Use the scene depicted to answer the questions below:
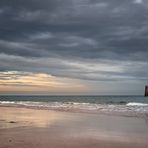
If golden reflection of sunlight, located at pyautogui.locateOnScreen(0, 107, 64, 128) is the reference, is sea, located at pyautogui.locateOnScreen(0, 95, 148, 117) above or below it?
above

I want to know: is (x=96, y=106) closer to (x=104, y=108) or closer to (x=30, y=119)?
(x=104, y=108)

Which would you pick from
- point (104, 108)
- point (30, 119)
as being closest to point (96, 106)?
point (104, 108)

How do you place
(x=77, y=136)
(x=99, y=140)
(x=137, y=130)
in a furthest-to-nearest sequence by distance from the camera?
(x=137, y=130)
(x=77, y=136)
(x=99, y=140)

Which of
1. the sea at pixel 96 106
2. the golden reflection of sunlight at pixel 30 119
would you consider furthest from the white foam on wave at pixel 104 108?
the golden reflection of sunlight at pixel 30 119

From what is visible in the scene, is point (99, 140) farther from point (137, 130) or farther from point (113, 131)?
point (137, 130)

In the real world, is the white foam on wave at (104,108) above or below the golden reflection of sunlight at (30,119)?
above

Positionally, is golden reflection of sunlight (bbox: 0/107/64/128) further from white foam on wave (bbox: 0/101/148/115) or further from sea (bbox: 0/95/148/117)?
white foam on wave (bbox: 0/101/148/115)

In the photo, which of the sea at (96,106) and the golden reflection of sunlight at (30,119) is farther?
the sea at (96,106)

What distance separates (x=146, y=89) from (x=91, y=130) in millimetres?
84189

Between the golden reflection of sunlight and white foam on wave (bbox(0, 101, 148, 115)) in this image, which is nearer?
the golden reflection of sunlight

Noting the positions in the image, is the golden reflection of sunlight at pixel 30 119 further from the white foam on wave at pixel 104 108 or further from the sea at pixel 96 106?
the white foam on wave at pixel 104 108

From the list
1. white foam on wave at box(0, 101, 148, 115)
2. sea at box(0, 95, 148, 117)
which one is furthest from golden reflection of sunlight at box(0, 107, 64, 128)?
white foam on wave at box(0, 101, 148, 115)

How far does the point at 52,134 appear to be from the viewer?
12633 millimetres

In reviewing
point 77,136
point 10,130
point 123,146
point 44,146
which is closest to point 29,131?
point 10,130
